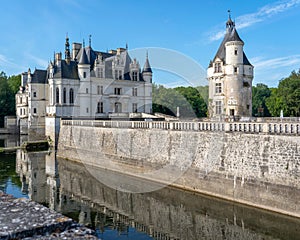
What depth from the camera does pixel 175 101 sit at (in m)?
44.3

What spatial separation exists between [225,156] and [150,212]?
4001 millimetres

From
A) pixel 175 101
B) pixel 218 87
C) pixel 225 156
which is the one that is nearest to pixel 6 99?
pixel 175 101

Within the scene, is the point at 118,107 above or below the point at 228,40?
below

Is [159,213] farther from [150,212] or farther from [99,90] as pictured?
[99,90]

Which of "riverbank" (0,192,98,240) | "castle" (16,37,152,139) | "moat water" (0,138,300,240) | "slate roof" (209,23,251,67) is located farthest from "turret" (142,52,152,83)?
"riverbank" (0,192,98,240)

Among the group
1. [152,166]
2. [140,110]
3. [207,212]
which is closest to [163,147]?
[152,166]

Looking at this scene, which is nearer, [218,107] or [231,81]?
[231,81]

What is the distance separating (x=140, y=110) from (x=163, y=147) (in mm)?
20922

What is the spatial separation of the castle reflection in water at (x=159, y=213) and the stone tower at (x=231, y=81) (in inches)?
558

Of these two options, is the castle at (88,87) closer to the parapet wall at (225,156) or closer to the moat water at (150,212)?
Result: the parapet wall at (225,156)

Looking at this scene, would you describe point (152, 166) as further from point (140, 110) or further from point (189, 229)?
point (140, 110)

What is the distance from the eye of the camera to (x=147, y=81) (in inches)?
1528

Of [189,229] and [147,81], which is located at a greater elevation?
[147,81]

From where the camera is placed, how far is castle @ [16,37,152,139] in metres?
32.7
